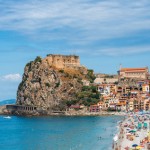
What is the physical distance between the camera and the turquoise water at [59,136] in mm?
49203

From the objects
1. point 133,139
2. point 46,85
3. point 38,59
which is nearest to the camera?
point 133,139

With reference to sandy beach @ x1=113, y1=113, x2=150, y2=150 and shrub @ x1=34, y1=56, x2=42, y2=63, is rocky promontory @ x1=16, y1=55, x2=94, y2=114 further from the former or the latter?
sandy beach @ x1=113, y1=113, x2=150, y2=150

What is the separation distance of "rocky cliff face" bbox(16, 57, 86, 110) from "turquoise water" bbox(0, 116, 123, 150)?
21204 millimetres

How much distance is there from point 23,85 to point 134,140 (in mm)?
60541

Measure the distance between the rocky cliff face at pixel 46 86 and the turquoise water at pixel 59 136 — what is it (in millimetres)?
21204

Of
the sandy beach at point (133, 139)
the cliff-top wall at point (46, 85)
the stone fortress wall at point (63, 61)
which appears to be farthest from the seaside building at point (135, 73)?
the sandy beach at point (133, 139)

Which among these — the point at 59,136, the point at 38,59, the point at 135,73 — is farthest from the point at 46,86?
the point at 59,136

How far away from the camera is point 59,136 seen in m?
58.3

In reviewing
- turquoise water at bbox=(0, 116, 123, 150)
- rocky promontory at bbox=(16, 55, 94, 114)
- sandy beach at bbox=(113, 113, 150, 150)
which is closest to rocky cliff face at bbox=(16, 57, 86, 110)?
rocky promontory at bbox=(16, 55, 94, 114)

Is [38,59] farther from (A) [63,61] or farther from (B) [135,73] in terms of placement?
(B) [135,73]

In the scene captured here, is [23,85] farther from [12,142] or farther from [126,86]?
[12,142]

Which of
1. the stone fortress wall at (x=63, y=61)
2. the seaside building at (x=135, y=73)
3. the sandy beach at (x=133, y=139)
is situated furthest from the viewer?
the seaside building at (x=135, y=73)

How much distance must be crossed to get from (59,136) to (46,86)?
43653 mm

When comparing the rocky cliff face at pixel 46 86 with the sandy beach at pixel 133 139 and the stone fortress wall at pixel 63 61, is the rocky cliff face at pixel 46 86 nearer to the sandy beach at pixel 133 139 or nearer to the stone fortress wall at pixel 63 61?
the stone fortress wall at pixel 63 61
